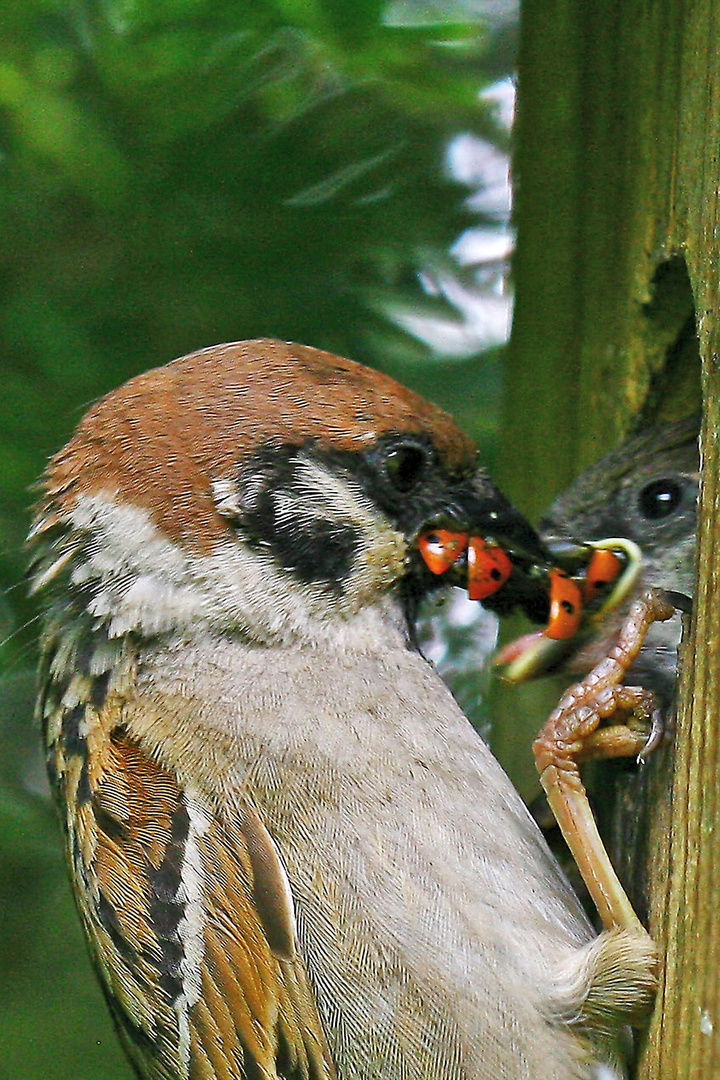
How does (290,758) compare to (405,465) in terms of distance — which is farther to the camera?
(405,465)

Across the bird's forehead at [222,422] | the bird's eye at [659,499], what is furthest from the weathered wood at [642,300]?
the bird's forehead at [222,422]

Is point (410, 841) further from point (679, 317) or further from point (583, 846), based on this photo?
point (679, 317)

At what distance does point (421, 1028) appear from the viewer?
3.91 ft

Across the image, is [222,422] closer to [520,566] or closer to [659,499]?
[520,566]

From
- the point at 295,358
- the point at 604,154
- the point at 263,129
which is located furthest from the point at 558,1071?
the point at 263,129

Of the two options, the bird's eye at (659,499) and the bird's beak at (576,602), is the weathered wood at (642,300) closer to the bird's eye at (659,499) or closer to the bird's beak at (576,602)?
the bird's eye at (659,499)

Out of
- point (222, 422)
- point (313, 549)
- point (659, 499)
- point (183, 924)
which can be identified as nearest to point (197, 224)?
point (222, 422)

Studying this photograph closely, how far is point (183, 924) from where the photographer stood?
1.30 m

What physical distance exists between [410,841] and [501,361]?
105 cm

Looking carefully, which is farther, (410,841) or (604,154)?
(604,154)

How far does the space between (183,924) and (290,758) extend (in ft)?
Answer: 0.67

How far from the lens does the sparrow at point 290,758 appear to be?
121 cm

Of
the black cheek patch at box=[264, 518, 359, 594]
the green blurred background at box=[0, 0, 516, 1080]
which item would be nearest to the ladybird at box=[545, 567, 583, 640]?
the black cheek patch at box=[264, 518, 359, 594]

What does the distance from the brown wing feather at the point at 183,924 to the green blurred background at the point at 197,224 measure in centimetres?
36
